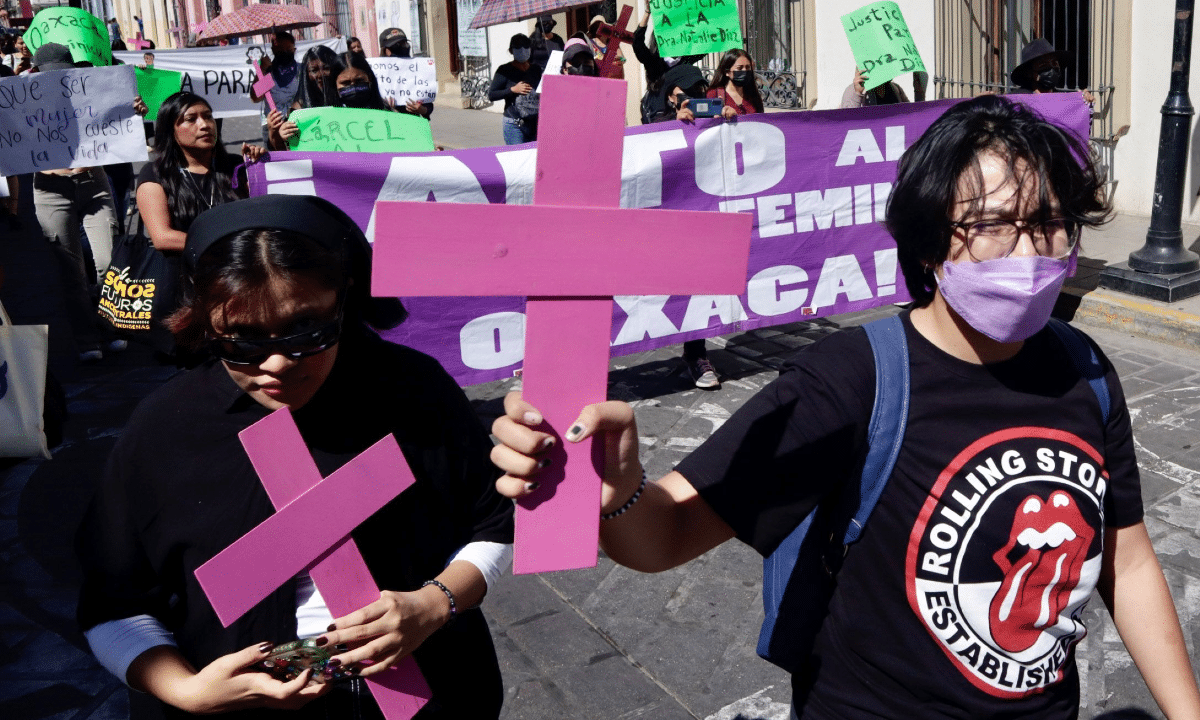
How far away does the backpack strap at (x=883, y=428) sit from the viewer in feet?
5.65

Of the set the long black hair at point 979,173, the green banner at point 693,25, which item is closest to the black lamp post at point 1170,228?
the green banner at point 693,25

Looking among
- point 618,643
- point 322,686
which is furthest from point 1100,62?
point 322,686

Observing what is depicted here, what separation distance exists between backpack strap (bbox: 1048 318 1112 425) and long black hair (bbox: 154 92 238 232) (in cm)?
393

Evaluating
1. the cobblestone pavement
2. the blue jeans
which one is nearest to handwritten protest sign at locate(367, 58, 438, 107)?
the blue jeans

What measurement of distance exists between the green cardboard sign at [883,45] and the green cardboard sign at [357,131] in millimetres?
3058

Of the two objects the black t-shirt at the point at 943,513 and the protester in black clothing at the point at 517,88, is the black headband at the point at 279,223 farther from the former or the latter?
the protester in black clothing at the point at 517,88

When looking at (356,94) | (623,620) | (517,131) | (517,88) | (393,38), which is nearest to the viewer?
(623,620)

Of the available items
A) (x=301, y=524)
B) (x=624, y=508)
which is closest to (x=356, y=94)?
(x=301, y=524)

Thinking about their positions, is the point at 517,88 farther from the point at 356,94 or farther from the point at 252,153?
the point at 252,153

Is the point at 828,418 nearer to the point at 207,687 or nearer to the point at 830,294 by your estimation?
the point at 207,687

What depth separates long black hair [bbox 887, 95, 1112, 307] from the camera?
172cm

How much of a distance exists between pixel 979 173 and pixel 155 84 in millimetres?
10454

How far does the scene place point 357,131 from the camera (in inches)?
239

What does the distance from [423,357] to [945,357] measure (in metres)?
0.91
